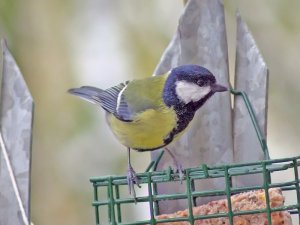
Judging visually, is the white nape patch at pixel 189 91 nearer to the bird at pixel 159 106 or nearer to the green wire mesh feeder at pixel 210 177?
the bird at pixel 159 106

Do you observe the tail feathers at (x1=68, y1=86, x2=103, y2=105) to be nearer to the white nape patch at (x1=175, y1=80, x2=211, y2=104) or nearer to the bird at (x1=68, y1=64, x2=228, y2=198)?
the bird at (x1=68, y1=64, x2=228, y2=198)

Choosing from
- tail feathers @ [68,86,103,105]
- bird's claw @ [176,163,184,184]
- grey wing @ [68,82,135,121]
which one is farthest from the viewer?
tail feathers @ [68,86,103,105]

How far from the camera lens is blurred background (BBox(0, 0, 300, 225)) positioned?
5371 millimetres

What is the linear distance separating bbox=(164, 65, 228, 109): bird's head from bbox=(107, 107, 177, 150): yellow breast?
0.21 feet

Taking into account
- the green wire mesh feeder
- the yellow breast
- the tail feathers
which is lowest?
the green wire mesh feeder

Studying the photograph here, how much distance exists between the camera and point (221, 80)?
3.52 metres

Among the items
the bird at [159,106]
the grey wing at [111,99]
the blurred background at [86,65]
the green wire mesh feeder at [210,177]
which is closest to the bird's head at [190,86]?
the bird at [159,106]

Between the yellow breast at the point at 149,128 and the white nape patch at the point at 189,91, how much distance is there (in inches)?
3.1

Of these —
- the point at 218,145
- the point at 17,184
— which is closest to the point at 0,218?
the point at 17,184

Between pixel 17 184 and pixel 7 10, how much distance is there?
255 centimetres

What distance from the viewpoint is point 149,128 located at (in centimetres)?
344

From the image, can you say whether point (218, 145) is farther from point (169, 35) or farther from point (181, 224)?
point (169, 35)

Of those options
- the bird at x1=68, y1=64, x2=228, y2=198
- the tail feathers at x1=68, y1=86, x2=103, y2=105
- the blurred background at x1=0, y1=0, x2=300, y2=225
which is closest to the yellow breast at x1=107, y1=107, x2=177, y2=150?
the bird at x1=68, y1=64, x2=228, y2=198

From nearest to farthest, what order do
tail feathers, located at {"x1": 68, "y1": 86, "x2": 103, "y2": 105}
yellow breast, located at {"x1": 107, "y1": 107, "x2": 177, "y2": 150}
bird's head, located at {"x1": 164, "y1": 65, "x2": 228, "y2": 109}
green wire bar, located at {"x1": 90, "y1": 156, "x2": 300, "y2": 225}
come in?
1. green wire bar, located at {"x1": 90, "y1": 156, "x2": 300, "y2": 225}
2. bird's head, located at {"x1": 164, "y1": 65, "x2": 228, "y2": 109}
3. yellow breast, located at {"x1": 107, "y1": 107, "x2": 177, "y2": 150}
4. tail feathers, located at {"x1": 68, "y1": 86, "x2": 103, "y2": 105}
